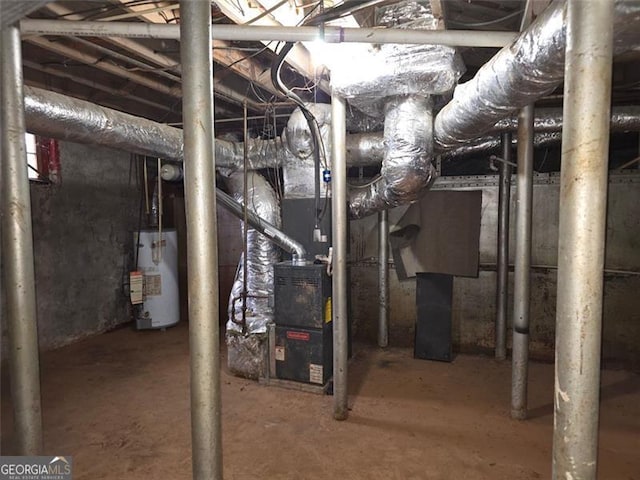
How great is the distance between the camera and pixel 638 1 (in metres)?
0.91

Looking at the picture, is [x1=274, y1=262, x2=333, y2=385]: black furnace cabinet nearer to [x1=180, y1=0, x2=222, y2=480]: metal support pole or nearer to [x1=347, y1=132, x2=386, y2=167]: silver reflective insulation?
[x1=347, y1=132, x2=386, y2=167]: silver reflective insulation

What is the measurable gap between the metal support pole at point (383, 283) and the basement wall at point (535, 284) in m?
0.09

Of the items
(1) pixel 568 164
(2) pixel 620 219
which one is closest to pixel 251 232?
(1) pixel 568 164

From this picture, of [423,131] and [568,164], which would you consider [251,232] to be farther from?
[568,164]

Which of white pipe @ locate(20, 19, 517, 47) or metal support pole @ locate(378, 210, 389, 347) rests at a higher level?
white pipe @ locate(20, 19, 517, 47)

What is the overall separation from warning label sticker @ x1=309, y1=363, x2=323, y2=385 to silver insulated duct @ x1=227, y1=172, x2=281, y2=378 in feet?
1.39

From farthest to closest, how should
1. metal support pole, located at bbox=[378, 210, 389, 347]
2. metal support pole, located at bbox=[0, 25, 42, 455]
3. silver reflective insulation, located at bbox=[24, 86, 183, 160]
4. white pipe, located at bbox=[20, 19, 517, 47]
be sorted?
1. metal support pole, located at bbox=[378, 210, 389, 347]
2. silver reflective insulation, located at bbox=[24, 86, 183, 160]
3. white pipe, located at bbox=[20, 19, 517, 47]
4. metal support pole, located at bbox=[0, 25, 42, 455]

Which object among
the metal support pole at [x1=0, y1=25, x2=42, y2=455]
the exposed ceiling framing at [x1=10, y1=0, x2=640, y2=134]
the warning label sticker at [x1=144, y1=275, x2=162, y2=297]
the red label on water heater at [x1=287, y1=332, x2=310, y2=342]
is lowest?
the red label on water heater at [x1=287, y1=332, x2=310, y2=342]

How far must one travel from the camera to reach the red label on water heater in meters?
2.74

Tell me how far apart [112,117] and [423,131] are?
1773 millimetres

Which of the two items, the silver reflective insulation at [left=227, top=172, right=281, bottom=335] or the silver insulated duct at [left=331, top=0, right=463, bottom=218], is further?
the silver reflective insulation at [left=227, top=172, right=281, bottom=335]

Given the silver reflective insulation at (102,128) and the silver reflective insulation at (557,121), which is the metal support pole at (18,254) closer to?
the silver reflective insulation at (102,128)

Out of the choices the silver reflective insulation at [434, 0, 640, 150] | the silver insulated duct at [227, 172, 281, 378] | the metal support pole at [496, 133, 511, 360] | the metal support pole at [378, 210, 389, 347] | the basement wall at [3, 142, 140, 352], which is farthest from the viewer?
the metal support pole at [378, 210, 389, 347]

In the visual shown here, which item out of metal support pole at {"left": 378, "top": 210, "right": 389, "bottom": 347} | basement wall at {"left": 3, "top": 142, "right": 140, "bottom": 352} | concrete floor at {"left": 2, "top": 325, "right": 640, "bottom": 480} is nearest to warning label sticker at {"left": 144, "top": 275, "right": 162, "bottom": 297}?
basement wall at {"left": 3, "top": 142, "right": 140, "bottom": 352}
